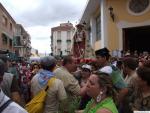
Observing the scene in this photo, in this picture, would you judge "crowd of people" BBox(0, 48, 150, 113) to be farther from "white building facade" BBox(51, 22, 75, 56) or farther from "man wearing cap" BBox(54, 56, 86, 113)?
"white building facade" BBox(51, 22, 75, 56)

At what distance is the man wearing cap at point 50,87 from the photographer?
6258 mm

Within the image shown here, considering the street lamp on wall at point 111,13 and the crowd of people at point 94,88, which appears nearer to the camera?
the crowd of people at point 94,88

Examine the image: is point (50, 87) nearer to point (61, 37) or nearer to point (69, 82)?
point (69, 82)

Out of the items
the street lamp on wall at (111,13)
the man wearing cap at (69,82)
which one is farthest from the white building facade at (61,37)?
the man wearing cap at (69,82)

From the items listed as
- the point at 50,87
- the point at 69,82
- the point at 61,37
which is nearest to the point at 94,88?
the point at 50,87

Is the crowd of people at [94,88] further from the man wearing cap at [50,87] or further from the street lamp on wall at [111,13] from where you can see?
the street lamp on wall at [111,13]

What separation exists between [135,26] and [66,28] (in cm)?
9390

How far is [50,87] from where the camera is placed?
629cm

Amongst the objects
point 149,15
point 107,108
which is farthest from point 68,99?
point 149,15

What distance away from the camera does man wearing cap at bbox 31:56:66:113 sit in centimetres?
626

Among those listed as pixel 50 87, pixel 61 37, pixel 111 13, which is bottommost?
pixel 50 87

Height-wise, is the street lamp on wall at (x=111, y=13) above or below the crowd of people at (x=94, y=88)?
above

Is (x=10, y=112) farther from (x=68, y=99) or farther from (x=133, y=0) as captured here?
(x=133, y=0)

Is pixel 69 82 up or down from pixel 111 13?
down
